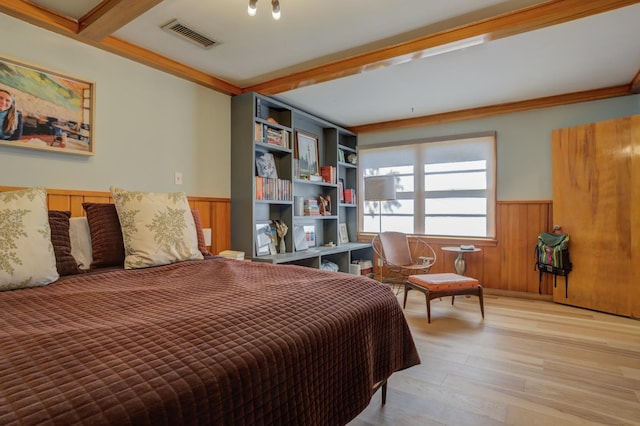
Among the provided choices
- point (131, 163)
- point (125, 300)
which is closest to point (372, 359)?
point (125, 300)

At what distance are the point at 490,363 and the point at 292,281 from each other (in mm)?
1584

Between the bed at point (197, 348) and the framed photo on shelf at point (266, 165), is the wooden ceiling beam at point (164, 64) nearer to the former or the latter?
the framed photo on shelf at point (266, 165)

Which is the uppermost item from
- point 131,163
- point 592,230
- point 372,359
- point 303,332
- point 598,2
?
point 598,2

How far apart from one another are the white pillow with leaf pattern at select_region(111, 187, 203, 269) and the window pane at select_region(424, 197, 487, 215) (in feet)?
11.1

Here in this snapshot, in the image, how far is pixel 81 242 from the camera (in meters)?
1.96

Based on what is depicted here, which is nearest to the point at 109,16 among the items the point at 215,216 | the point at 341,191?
the point at 215,216

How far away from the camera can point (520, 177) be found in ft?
13.3

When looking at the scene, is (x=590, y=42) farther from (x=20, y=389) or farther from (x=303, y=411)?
(x=20, y=389)

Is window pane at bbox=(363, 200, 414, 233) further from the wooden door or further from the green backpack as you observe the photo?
the wooden door

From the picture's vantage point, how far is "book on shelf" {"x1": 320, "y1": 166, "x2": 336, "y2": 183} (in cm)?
461

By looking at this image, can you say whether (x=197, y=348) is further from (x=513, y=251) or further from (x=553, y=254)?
(x=513, y=251)

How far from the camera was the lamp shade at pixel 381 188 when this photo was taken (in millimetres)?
4246

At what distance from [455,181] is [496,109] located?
3.20ft

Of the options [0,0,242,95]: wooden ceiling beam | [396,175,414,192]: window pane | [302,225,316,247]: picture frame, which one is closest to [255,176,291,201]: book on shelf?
[302,225,316,247]: picture frame
